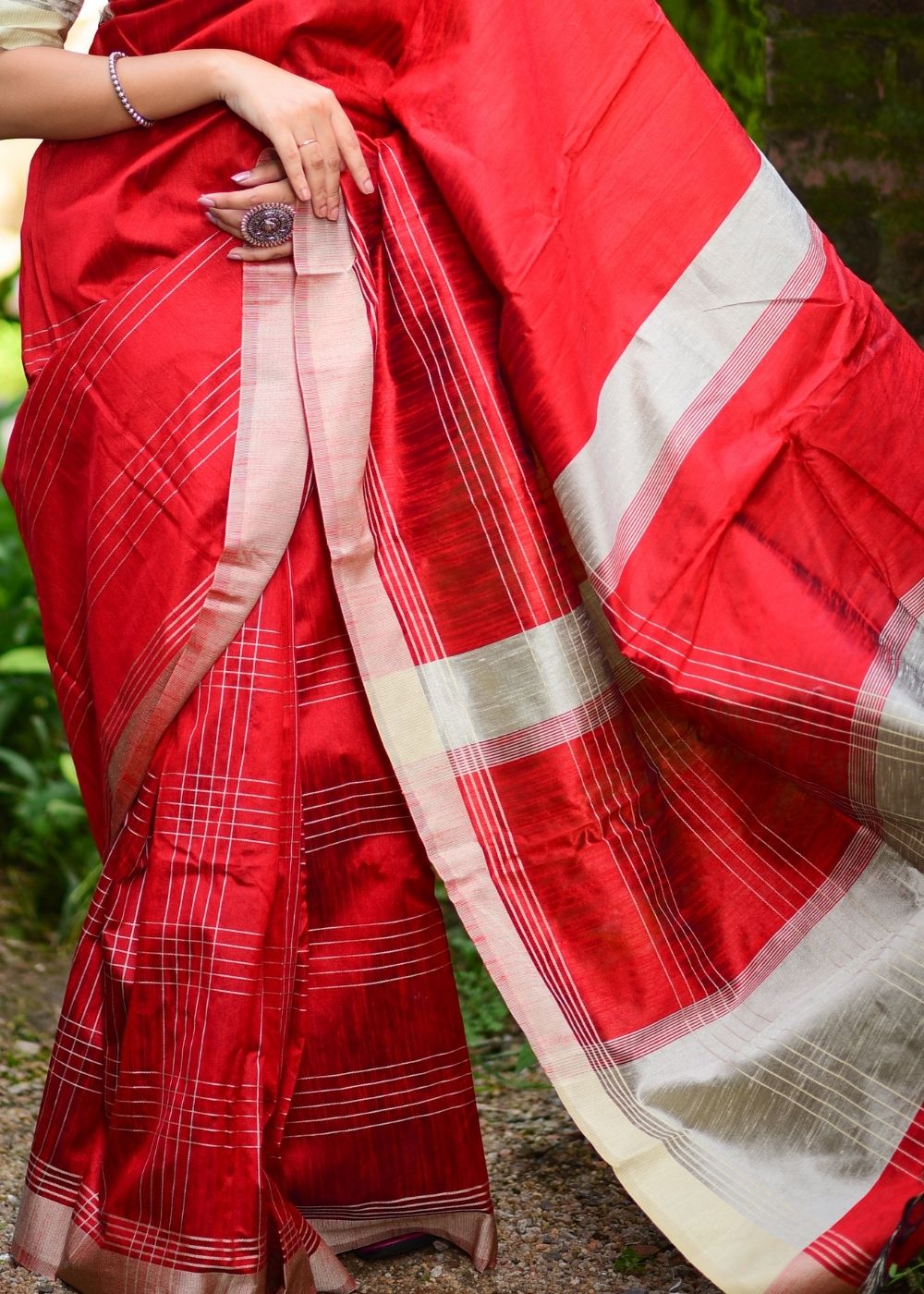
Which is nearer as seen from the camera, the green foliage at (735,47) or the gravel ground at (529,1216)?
the gravel ground at (529,1216)

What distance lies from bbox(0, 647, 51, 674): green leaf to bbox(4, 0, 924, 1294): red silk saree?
5.35 feet

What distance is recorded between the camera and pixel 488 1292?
1644 millimetres

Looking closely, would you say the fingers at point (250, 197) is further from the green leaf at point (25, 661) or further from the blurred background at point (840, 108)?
the green leaf at point (25, 661)

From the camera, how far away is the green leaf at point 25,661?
125 inches

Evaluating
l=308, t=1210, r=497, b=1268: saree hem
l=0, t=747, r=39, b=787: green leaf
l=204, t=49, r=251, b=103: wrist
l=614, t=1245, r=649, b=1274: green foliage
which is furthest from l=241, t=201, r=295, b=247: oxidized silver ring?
l=0, t=747, r=39, b=787: green leaf

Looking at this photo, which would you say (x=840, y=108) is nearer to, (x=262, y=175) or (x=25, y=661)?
(x=262, y=175)

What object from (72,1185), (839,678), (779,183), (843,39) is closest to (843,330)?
(779,183)

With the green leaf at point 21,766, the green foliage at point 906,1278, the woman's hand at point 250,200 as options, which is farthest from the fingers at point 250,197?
the green leaf at point 21,766

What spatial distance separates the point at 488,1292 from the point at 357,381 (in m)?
1.05

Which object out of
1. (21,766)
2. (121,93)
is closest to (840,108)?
(121,93)

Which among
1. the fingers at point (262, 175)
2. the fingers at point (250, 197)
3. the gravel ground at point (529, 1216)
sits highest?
the fingers at point (262, 175)

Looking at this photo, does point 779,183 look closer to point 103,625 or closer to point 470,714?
point 470,714

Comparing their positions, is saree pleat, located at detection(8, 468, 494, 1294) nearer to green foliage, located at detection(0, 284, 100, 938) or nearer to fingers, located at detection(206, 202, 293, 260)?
fingers, located at detection(206, 202, 293, 260)

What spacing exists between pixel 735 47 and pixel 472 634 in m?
1.41
